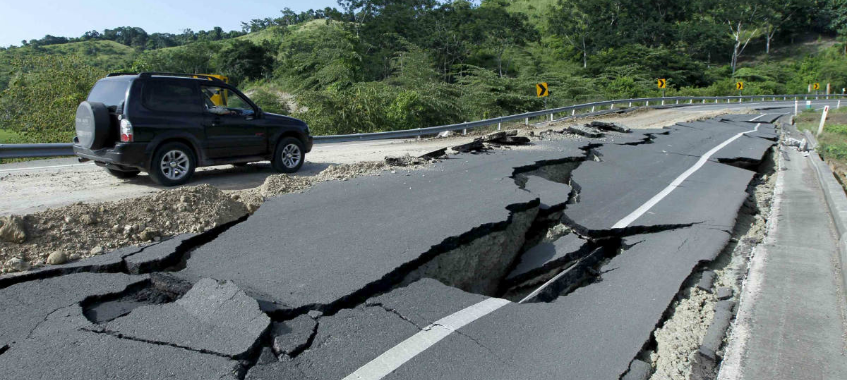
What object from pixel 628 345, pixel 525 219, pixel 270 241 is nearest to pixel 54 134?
pixel 270 241

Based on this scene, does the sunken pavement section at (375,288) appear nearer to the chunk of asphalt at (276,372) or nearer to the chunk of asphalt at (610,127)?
the chunk of asphalt at (276,372)

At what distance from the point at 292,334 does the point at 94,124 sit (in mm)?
6007

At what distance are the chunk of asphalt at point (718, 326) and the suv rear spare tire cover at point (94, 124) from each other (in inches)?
308

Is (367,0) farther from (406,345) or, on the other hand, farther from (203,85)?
(406,345)

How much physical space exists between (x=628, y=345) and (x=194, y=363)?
8.82 ft

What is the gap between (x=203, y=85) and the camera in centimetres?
876

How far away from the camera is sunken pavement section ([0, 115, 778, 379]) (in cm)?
312

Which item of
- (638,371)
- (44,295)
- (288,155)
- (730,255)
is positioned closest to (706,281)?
(730,255)

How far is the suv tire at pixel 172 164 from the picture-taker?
8.07 metres

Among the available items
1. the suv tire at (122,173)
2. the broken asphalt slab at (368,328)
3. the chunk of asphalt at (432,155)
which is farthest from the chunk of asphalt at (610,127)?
the broken asphalt slab at (368,328)

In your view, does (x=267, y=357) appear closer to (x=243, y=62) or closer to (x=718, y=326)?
(x=718, y=326)

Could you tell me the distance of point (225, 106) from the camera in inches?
377

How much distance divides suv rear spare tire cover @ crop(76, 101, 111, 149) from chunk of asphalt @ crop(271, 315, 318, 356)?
5.77 m

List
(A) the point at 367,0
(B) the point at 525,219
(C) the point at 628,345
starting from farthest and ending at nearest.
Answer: (A) the point at 367,0
(B) the point at 525,219
(C) the point at 628,345
